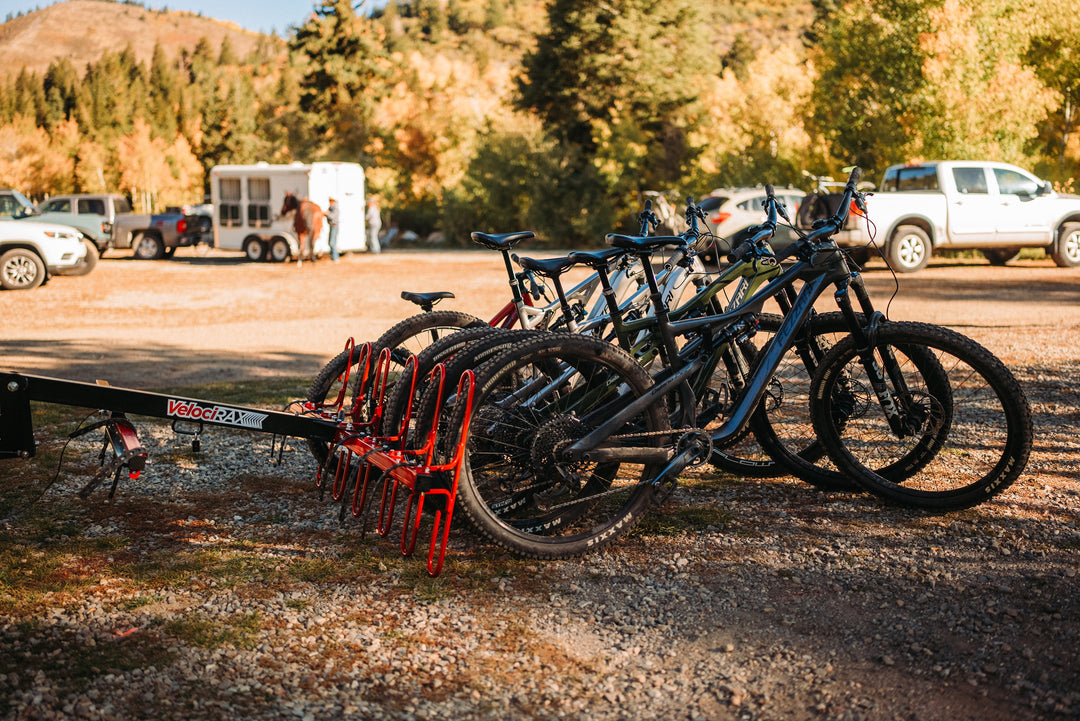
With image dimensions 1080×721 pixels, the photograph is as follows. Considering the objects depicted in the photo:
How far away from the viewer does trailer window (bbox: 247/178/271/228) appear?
2798 centimetres

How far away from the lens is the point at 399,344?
5051 mm

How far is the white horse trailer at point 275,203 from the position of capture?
90.4 ft

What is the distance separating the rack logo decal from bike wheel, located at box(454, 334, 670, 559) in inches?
37.3

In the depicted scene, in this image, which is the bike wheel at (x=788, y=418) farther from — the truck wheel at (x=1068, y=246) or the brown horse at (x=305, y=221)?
the brown horse at (x=305, y=221)

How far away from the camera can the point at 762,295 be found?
4520mm

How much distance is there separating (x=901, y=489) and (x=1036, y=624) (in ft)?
4.11

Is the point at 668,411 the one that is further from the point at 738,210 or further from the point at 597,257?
the point at 738,210

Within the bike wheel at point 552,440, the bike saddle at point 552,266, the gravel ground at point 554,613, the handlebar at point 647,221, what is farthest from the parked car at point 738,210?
the bike wheel at point 552,440

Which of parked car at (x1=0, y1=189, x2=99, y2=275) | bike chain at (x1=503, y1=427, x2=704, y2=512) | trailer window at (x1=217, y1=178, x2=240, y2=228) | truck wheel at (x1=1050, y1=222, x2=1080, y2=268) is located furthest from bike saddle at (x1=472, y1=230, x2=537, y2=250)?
trailer window at (x1=217, y1=178, x2=240, y2=228)

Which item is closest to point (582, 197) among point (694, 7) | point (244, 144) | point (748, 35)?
point (694, 7)

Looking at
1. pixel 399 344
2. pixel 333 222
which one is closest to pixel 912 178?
pixel 333 222

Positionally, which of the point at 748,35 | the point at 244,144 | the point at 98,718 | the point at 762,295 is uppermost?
the point at 748,35

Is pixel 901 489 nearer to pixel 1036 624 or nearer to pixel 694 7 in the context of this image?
pixel 1036 624

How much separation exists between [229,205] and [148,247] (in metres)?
3.13
